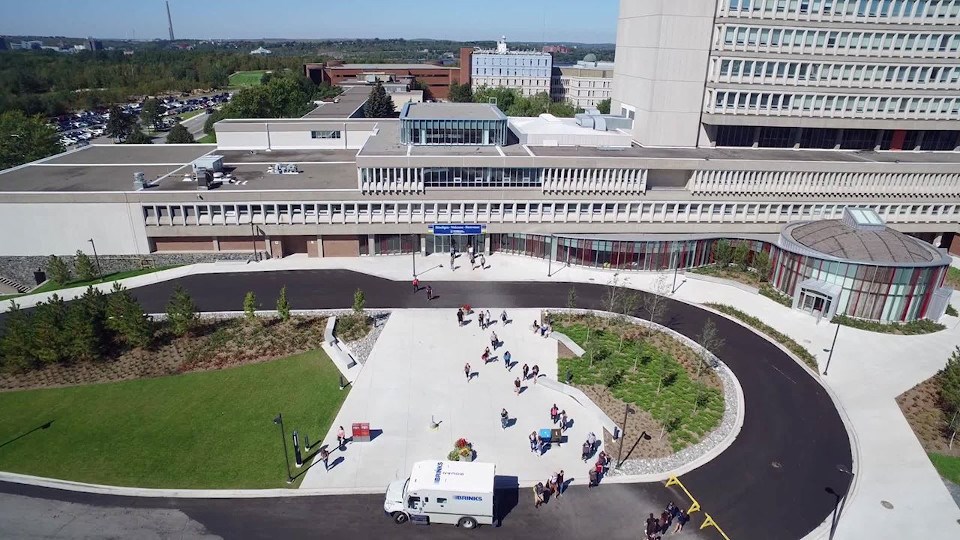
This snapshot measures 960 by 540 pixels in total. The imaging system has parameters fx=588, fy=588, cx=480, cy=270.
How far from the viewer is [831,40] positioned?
62.4 m

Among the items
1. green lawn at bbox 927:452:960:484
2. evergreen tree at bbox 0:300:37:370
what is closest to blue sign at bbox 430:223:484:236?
evergreen tree at bbox 0:300:37:370

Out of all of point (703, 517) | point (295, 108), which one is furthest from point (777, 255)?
point (295, 108)

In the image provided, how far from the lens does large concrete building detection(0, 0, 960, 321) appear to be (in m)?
55.3

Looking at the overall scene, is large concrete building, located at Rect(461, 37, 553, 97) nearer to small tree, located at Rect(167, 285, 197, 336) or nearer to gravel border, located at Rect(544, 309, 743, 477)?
small tree, located at Rect(167, 285, 197, 336)

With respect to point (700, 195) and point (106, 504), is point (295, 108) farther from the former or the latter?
point (106, 504)

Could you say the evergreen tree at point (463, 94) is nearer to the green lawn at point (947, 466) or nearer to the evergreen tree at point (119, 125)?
the evergreen tree at point (119, 125)

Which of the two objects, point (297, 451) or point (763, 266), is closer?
point (297, 451)

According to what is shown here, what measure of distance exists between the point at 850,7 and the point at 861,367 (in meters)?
41.4

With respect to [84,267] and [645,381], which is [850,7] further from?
[84,267]

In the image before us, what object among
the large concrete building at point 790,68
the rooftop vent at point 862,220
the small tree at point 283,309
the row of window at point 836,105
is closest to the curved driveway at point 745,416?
the small tree at point 283,309

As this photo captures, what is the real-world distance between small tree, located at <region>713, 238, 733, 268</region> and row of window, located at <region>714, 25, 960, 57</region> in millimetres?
21195

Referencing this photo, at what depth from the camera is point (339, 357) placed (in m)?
41.3

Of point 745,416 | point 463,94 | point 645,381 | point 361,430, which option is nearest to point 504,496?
point 361,430

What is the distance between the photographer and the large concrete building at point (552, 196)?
182 feet
